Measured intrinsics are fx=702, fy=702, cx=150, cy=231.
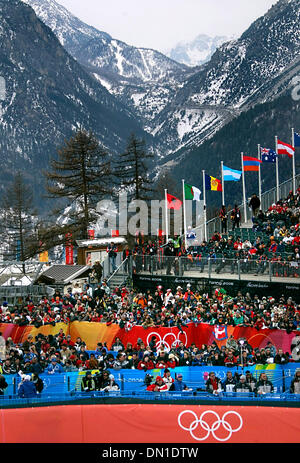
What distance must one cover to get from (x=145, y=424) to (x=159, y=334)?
870cm

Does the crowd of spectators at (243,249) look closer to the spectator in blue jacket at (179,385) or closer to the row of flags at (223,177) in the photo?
the row of flags at (223,177)

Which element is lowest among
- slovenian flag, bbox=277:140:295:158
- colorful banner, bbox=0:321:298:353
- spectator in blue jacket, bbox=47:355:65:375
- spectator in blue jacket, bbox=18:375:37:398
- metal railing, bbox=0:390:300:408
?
metal railing, bbox=0:390:300:408

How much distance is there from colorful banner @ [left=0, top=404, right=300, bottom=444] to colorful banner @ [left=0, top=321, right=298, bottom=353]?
7.69 m

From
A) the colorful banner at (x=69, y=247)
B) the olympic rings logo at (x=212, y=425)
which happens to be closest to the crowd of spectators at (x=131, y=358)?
the olympic rings logo at (x=212, y=425)

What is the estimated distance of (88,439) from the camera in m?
17.1

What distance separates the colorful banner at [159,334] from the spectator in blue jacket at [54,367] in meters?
5.39

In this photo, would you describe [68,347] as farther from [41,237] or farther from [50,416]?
[41,237]

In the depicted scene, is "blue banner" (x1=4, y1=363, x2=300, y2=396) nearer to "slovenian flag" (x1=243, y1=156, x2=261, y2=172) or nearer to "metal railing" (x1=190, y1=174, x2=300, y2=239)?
"metal railing" (x1=190, y1=174, x2=300, y2=239)

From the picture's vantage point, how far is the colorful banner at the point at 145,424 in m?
16.7

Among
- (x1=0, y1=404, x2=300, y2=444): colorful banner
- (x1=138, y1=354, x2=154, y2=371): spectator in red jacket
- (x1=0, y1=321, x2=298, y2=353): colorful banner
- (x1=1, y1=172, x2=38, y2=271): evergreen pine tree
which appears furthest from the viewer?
(x1=1, y1=172, x2=38, y2=271): evergreen pine tree

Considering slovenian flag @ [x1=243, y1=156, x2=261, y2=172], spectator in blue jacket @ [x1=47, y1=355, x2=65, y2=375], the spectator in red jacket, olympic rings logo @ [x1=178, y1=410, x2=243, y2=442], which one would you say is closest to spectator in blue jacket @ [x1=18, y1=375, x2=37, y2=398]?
spectator in blue jacket @ [x1=47, y1=355, x2=65, y2=375]

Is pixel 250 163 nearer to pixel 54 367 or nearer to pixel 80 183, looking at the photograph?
pixel 80 183

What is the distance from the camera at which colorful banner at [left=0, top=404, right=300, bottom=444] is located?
54.8 feet

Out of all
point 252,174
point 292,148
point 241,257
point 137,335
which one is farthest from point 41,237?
point 252,174
